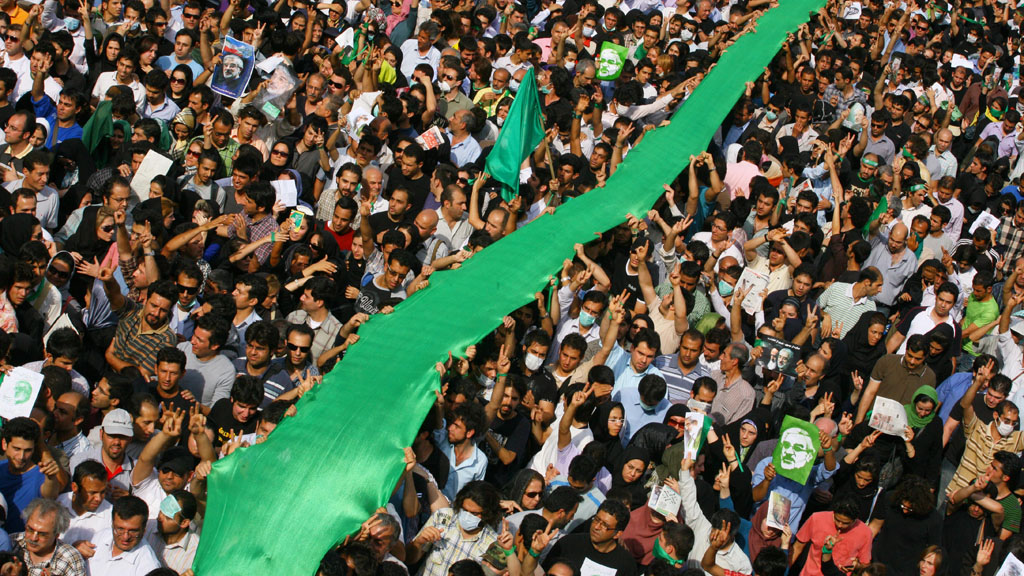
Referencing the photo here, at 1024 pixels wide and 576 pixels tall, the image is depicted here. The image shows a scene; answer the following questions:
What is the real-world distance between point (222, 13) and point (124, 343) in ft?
19.2

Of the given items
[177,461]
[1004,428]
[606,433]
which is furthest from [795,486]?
[177,461]

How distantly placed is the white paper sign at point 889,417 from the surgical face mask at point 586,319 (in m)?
1.95

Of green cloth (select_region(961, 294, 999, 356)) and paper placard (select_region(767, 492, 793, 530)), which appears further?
green cloth (select_region(961, 294, 999, 356))

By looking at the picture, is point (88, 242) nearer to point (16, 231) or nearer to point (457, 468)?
point (16, 231)

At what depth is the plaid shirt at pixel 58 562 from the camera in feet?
18.0

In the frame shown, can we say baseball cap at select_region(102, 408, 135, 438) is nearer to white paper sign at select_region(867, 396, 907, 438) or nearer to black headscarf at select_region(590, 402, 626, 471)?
black headscarf at select_region(590, 402, 626, 471)

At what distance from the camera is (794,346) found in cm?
786

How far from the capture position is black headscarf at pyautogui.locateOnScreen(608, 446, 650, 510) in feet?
22.4

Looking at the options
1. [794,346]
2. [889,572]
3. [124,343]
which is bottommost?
[889,572]

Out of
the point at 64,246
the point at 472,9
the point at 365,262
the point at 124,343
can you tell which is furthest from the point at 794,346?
the point at 472,9

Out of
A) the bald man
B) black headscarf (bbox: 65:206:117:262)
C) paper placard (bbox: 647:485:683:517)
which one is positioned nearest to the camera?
paper placard (bbox: 647:485:683:517)

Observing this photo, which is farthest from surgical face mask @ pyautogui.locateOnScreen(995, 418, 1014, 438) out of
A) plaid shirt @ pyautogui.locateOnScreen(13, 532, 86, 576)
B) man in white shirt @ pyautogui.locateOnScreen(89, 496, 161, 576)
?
plaid shirt @ pyautogui.locateOnScreen(13, 532, 86, 576)

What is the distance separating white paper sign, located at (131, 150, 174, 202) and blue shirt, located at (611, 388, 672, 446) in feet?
12.4

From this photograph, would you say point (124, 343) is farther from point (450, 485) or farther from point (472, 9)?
point (472, 9)
